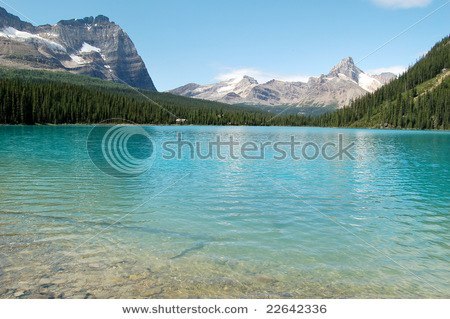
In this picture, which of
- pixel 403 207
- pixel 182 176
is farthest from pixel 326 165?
pixel 403 207

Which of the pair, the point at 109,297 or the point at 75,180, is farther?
the point at 75,180

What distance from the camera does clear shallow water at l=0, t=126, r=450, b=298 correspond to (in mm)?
10840

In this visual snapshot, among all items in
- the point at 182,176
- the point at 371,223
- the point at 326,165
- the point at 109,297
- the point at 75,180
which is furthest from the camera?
the point at 326,165

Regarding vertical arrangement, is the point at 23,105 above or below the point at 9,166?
above

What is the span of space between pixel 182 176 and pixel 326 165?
18232mm

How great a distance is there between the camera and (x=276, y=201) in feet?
75.2

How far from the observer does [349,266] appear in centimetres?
1268

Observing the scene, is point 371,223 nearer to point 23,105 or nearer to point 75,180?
point 75,180

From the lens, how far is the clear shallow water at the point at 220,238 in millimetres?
10840

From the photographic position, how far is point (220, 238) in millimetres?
15406

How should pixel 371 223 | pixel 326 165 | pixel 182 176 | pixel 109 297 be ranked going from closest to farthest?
pixel 109 297, pixel 371 223, pixel 182 176, pixel 326 165

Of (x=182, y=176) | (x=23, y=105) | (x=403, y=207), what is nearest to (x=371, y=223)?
(x=403, y=207)
